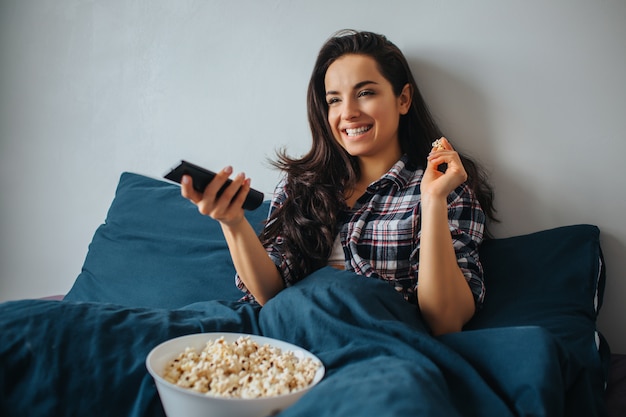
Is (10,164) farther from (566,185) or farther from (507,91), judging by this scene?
(566,185)

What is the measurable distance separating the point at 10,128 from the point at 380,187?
1644 mm

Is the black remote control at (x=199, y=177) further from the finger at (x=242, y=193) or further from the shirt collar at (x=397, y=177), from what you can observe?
the shirt collar at (x=397, y=177)

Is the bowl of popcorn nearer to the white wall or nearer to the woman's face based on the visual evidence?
the woman's face

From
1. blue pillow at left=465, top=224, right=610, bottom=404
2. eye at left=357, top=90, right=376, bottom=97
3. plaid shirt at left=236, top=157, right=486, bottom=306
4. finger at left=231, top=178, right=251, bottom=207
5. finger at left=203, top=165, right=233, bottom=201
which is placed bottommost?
blue pillow at left=465, top=224, right=610, bottom=404

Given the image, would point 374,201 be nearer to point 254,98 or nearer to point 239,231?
point 239,231

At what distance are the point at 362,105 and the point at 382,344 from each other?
27.0 inches

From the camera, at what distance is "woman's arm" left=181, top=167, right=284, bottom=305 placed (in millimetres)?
1007

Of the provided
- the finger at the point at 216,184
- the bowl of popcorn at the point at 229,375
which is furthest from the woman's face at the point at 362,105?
the bowl of popcorn at the point at 229,375

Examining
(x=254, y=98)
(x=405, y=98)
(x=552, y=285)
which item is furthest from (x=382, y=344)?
(x=254, y=98)

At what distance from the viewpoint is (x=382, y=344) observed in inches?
36.4

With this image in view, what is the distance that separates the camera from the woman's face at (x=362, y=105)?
140 cm

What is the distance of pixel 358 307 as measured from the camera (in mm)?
979

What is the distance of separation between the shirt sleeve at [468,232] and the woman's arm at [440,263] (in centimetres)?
6

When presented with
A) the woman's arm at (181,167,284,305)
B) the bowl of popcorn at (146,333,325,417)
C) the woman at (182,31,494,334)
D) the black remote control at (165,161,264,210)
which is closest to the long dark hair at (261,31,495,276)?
the woman at (182,31,494,334)
